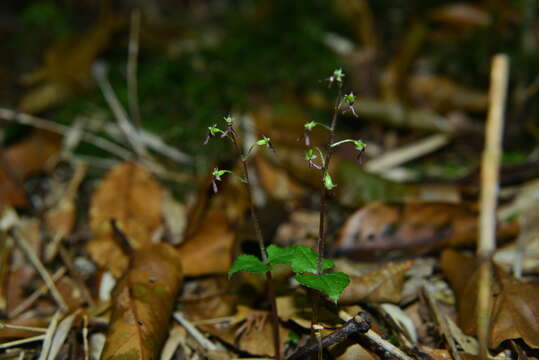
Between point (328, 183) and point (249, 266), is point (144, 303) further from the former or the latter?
point (328, 183)

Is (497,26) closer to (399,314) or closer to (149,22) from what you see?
(399,314)

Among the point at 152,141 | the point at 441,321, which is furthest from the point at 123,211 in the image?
the point at 441,321

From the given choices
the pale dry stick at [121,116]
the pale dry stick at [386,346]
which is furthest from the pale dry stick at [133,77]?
the pale dry stick at [386,346]

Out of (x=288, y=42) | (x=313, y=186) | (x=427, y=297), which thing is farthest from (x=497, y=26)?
(x=427, y=297)

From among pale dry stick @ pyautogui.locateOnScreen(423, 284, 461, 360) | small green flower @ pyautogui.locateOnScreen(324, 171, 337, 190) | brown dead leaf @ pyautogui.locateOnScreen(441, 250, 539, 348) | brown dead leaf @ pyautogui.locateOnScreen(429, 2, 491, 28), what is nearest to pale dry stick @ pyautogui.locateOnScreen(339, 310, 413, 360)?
pale dry stick @ pyautogui.locateOnScreen(423, 284, 461, 360)

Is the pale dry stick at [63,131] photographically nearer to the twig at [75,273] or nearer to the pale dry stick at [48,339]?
the twig at [75,273]

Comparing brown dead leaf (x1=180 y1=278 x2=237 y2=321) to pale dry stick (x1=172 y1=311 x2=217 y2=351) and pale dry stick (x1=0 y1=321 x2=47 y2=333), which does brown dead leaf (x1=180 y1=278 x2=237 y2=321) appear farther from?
pale dry stick (x1=0 y1=321 x2=47 y2=333)
